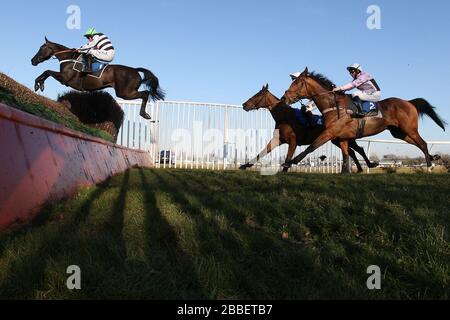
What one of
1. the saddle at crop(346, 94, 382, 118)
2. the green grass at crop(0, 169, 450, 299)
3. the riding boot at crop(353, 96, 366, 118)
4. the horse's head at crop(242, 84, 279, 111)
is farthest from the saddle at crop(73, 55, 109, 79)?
the green grass at crop(0, 169, 450, 299)

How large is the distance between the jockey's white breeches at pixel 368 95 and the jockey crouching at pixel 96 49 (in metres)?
6.12

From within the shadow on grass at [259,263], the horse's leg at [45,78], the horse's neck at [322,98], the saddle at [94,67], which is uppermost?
the saddle at [94,67]

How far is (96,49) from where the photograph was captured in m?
9.87

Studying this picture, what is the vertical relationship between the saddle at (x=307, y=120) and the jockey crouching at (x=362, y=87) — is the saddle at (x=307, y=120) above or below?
below

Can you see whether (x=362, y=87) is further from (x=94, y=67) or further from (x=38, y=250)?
(x=38, y=250)

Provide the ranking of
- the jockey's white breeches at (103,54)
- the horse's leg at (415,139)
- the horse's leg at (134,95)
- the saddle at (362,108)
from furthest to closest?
the horse's leg at (415,139) < the horse's leg at (134,95) < the jockey's white breeches at (103,54) < the saddle at (362,108)

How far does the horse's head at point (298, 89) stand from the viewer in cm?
966

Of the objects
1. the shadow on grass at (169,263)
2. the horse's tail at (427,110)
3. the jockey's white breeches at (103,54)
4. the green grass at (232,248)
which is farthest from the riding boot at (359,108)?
the shadow on grass at (169,263)

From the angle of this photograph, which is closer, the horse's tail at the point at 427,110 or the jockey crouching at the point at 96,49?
the jockey crouching at the point at 96,49

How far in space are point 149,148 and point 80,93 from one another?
449 centimetres

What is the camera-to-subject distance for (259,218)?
3088 mm

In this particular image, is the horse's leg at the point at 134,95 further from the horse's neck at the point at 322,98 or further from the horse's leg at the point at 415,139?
the horse's leg at the point at 415,139

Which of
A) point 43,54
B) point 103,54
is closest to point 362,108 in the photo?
point 103,54

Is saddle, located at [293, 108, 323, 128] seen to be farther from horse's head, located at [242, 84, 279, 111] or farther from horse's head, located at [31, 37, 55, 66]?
horse's head, located at [31, 37, 55, 66]
